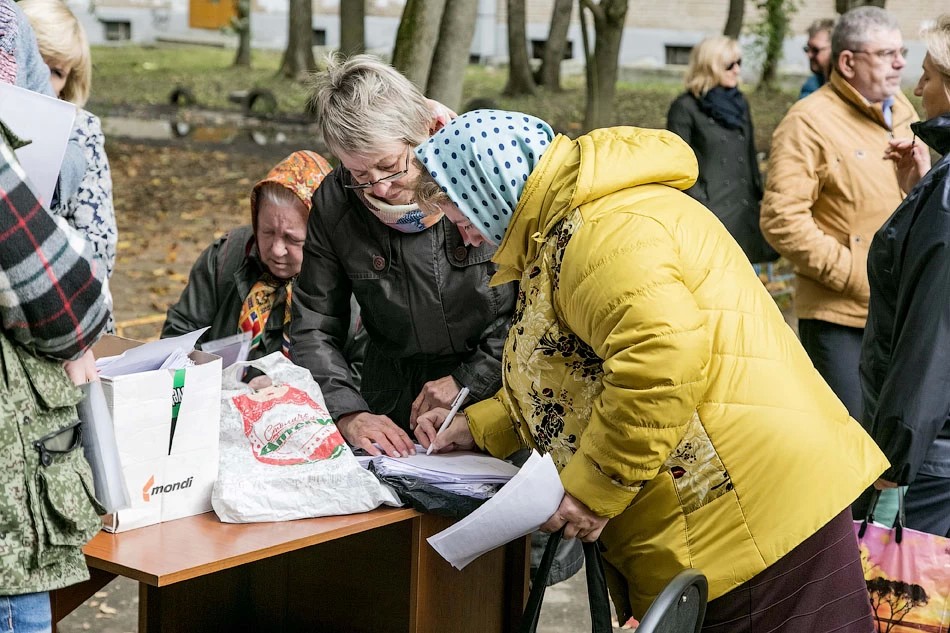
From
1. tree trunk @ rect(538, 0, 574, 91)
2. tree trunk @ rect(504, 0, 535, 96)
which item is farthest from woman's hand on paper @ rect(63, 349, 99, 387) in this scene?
tree trunk @ rect(504, 0, 535, 96)

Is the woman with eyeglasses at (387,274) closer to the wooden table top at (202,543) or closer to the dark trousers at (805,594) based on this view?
the wooden table top at (202,543)

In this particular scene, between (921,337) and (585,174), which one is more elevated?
(585,174)

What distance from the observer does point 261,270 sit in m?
3.43

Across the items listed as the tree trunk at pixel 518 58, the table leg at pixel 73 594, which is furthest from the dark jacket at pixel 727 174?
the tree trunk at pixel 518 58

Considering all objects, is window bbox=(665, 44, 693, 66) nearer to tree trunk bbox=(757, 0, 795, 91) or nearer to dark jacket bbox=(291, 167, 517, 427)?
tree trunk bbox=(757, 0, 795, 91)

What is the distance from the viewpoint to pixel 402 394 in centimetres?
307

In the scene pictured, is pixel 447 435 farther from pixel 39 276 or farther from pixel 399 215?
pixel 39 276

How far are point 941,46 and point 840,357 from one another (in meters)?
1.53

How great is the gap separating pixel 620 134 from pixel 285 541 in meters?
1.02

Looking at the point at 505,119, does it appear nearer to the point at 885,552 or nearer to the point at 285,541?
the point at 285,541

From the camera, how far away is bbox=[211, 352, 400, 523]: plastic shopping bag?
7.65 ft

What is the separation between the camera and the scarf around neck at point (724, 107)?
6.30 m

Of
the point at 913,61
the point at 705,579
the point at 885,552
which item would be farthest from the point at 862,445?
the point at 913,61

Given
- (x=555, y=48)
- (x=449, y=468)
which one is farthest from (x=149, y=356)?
(x=555, y=48)
